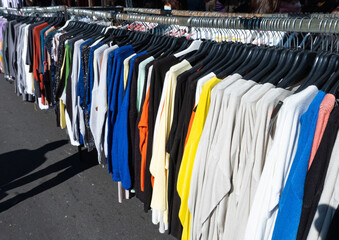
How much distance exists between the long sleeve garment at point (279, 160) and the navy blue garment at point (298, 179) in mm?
26

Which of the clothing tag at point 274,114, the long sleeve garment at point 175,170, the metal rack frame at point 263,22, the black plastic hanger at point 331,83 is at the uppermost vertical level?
the metal rack frame at point 263,22

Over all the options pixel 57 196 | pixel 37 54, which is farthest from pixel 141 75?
pixel 37 54

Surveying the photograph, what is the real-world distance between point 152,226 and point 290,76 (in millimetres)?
1712

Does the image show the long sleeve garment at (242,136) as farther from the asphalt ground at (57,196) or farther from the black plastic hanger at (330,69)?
the asphalt ground at (57,196)

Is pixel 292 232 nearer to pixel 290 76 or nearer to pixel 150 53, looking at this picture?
pixel 290 76

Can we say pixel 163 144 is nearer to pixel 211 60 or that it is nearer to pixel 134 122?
pixel 134 122

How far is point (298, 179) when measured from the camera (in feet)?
3.35

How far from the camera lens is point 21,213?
8.38 ft

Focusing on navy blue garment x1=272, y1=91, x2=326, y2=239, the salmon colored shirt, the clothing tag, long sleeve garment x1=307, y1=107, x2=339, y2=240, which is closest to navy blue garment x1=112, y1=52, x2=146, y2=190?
the clothing tag

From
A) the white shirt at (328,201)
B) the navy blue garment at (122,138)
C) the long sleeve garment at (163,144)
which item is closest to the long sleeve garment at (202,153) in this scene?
the long sleeve garment at (163,144)

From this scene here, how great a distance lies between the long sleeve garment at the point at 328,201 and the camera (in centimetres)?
93

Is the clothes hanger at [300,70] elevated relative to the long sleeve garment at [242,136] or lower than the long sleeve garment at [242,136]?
elevated

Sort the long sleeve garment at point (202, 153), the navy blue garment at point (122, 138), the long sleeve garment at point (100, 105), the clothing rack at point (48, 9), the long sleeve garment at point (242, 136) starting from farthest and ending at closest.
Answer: the clothing rack at point (48, 9) → the long sleeve garment at point (100, 105) → the navy blue garment at point (122, 138) → the long sleeve garment at point (202, 153) → the long sleeve garment at point (242, 136)

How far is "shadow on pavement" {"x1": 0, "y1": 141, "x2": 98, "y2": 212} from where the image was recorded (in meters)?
2.84
